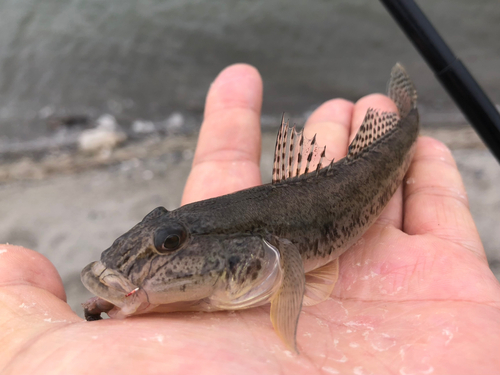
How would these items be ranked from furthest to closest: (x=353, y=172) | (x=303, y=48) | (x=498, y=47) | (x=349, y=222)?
(x=303, y=48) → (x=498, y=47) → (x=353, y=172) → (x=349, y=222)

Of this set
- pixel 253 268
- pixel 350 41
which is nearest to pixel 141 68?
pixel 350 41

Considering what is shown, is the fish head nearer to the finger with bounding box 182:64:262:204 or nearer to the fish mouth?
the fish mouth

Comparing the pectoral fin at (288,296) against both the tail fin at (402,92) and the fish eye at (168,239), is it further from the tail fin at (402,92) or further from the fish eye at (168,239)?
the tail fin at (402,92)

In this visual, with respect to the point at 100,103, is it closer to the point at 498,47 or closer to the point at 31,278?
the point at 31,278

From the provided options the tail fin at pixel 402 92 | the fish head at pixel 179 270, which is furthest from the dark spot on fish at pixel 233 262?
the tail fin at pixel 402 92

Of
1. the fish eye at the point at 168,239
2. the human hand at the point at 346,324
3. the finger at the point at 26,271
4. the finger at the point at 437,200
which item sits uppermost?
the finger at the point at 26,271

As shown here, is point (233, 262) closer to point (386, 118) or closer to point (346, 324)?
point (346, 324)

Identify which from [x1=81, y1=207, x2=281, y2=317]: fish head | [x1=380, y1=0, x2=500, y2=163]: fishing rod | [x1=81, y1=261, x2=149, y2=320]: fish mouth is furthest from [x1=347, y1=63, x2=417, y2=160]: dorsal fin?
[x1=81, y1=261, x2=149, y2=320]: fish mouth
